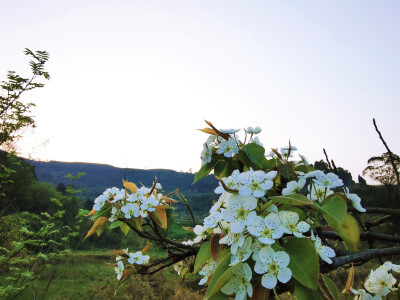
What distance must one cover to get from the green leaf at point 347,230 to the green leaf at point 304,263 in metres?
0.06

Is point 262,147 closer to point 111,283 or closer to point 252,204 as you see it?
point 252,204

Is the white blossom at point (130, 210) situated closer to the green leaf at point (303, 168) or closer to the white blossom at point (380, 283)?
the green leaf at point (303, 168)

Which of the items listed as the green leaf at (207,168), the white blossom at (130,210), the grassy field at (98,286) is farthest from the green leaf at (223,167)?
the grassy field at (98,286)

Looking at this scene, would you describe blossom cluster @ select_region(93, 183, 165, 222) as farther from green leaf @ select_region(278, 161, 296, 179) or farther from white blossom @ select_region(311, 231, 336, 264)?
white blossom @ select_region(311, 231, 336, 264)

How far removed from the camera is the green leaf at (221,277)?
22.5 inches

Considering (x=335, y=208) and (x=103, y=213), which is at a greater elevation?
(x=335, y=208)

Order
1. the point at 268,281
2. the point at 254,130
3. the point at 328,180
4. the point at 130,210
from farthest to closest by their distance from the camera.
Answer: the point at 130,210 < the point at 254,130 < the point at 328,180 < the point at 268,281

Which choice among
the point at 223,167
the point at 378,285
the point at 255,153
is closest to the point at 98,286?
the point at 378,285

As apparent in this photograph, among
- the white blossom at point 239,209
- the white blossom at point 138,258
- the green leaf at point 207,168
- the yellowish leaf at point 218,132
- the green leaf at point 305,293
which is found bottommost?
the white blossom at point 138,258

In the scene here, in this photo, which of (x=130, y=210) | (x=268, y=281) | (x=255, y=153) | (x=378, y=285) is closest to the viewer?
(x=268, y=281)

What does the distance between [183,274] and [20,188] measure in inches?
771

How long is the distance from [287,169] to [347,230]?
23cm

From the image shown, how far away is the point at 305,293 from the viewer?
1.89ft

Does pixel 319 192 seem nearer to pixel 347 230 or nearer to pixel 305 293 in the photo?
pixel 347 230
